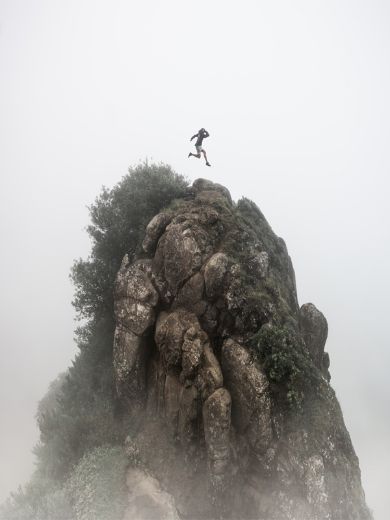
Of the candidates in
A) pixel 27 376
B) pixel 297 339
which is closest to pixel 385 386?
pixel 27 376

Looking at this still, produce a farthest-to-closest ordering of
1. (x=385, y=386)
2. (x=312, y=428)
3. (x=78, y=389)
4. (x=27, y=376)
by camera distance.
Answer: (x=385, y=386)
(x=27, y=376)
(x=78, y=389)
(x=312, y=428)

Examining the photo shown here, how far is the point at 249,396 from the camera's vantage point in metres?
14.8

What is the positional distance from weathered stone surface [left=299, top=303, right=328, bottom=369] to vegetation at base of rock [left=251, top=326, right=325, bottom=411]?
406cm

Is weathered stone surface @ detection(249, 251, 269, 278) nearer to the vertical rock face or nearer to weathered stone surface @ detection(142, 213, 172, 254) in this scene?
the vertical rock face

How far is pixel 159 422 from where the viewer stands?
16.3 m

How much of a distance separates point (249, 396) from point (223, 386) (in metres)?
1.34

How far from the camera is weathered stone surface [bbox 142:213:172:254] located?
19703 millimetres

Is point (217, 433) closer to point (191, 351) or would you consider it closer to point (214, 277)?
point (191, 351)

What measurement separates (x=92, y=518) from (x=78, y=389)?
8.77m

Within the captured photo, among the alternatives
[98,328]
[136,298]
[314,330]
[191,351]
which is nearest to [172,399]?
[191,351]

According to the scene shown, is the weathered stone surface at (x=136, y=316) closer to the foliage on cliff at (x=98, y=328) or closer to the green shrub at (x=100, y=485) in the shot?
the foliage on cliff at (x=98, y=328)

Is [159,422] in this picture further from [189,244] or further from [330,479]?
[189,244]

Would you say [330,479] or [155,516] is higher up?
[330,479]

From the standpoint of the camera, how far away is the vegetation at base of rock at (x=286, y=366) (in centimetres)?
1505
